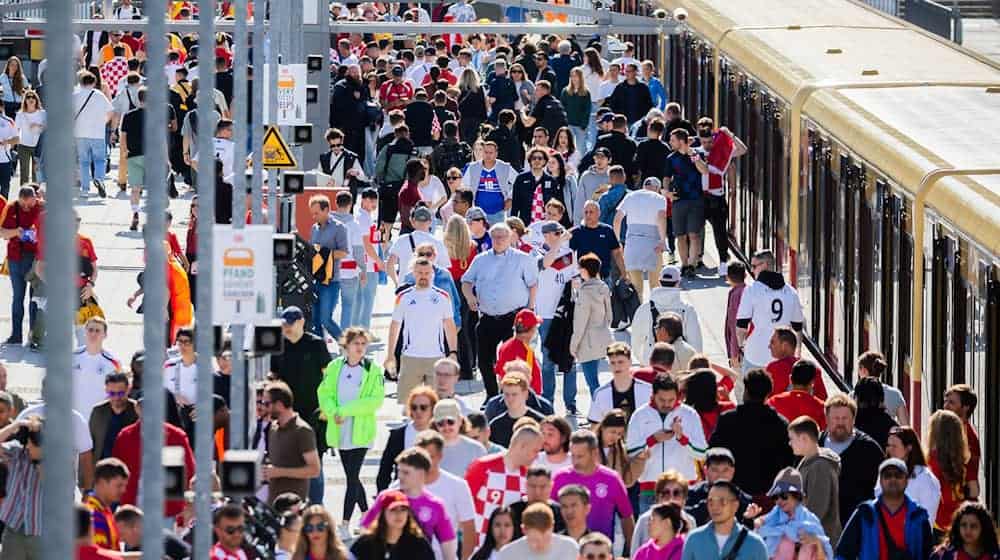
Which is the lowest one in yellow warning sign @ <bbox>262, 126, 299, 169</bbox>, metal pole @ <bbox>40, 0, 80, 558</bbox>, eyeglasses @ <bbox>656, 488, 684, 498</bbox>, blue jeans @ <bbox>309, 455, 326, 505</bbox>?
blue jeans @ <bbox>309, 455, 326, 505</bbox>

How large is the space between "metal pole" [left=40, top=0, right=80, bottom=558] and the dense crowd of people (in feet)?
3.72

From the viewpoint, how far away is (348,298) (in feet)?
66.1

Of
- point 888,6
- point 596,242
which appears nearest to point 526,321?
point 596,242

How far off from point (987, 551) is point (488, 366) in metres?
7.27

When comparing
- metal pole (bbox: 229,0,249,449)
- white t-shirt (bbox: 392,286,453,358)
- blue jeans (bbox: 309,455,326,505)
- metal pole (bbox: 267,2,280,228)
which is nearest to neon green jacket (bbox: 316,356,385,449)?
blue jeans (bbox: 309,455,326,505)

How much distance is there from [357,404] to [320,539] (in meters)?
3.94

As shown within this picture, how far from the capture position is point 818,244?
64.1 ft

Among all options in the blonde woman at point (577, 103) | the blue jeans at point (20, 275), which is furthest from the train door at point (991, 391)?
the blonde woman at point (577, 103)

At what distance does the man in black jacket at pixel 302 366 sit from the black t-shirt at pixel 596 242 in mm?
4643

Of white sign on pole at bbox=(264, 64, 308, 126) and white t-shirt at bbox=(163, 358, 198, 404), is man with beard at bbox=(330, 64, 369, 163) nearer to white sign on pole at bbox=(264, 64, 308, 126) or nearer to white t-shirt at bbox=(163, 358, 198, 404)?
white sign on pole at bbox=(264, 64, 308, 126)

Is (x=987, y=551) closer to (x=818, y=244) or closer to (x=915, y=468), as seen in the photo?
(x=915, y=468)

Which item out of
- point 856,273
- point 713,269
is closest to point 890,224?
point 856,273

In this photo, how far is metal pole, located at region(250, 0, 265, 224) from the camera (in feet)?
48.2

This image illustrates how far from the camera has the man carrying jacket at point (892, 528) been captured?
12.0 metres
